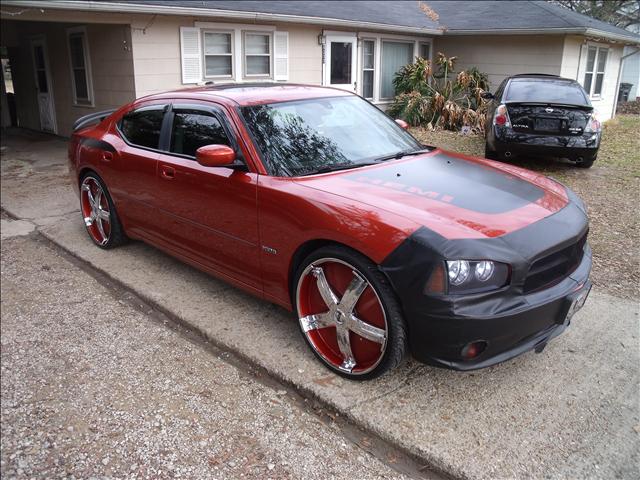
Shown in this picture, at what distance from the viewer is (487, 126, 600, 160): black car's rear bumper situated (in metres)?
8.48

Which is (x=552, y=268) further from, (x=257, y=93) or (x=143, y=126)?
(x=143, y=126)

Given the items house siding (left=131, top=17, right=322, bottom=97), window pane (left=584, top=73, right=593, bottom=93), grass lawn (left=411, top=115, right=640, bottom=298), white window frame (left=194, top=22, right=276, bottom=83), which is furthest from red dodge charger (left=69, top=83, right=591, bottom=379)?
window pane (left=584, top=73, right=593, bottom=93)

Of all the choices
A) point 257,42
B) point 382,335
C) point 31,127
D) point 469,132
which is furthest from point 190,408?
point 31,127

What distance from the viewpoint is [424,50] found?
53.9ft

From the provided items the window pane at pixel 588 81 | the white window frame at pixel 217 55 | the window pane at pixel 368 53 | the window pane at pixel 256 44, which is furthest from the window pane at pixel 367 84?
the window pane at pixel 588 81

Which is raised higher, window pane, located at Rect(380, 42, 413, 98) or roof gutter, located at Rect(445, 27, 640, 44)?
roof gutter, located at Rect(445, 27, 640, 44)

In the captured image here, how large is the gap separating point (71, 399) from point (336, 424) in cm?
155

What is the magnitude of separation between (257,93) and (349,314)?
76.9 inches

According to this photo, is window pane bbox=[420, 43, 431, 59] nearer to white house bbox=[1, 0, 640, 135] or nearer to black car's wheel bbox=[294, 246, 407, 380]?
white house bbox=[1, 0, 640, 135]

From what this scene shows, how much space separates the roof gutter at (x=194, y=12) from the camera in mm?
8297

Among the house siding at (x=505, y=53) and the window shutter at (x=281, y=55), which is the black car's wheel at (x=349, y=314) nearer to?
the window shutter at (x=281, y=55)

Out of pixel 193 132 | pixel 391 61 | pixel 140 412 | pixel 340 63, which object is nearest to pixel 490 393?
pixel 140 412

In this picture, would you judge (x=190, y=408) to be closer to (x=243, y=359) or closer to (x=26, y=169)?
(x=243, y=359)

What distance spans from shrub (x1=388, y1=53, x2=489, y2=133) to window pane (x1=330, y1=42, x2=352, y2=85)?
5.21 ft
